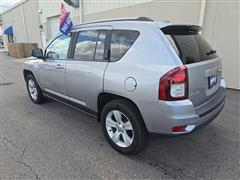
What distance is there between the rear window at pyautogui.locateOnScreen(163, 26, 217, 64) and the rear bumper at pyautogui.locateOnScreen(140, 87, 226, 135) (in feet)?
1.76

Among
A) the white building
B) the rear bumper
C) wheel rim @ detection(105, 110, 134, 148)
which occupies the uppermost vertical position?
the white building

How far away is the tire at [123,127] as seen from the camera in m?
2.49

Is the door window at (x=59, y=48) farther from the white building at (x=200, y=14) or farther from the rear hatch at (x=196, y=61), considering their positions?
the white building at (x=200, y=14)

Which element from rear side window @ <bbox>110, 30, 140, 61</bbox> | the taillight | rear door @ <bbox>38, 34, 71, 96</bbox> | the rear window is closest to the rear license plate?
the rear window

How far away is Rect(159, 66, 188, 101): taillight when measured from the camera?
2.13 meters

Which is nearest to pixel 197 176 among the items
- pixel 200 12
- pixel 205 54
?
pixel 205 54

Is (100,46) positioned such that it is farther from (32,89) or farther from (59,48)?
(32,89)

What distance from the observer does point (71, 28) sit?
11.9 feet

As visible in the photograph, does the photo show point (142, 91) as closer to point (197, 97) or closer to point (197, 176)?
point (197, 97)

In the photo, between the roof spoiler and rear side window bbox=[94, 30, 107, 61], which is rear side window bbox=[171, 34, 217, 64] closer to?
the roof spoiler

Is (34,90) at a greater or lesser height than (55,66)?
lesser

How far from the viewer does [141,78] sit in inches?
89.7

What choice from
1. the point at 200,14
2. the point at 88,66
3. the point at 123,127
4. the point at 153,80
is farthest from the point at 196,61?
the point at 200,14

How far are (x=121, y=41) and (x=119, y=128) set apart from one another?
1223mm
